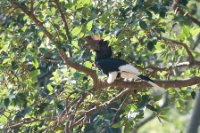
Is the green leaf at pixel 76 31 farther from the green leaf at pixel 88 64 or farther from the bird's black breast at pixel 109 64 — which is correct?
the bird's black breast at pixel 109 64

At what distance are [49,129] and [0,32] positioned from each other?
901 mm

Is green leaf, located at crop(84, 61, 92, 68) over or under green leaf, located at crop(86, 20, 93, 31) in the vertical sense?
under

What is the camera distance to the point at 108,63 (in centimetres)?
422

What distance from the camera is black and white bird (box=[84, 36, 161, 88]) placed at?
4.09 metres

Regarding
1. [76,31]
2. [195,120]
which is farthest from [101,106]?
[195,120]

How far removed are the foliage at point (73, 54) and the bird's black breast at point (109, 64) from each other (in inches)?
2.7

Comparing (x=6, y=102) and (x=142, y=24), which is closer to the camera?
(x=142, y=24)

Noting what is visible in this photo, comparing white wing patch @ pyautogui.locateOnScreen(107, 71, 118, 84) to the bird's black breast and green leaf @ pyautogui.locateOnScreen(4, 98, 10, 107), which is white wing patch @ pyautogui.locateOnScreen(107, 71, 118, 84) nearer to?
the bird's black breast

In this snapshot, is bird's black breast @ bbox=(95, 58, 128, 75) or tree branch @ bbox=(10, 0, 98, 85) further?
bird's black breast @ bbox=(95, 58, 128, 75)

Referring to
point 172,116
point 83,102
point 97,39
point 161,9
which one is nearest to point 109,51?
point 97,39

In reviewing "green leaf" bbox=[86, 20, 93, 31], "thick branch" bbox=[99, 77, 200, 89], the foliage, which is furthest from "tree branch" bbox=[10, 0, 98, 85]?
"green leaf" bbox=[86, 20, 93, 31]

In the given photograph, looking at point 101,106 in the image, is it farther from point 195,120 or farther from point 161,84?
point 195,120

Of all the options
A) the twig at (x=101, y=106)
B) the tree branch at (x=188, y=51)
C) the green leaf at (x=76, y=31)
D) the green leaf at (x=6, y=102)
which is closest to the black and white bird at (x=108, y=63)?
the twig at (x=101, y=106)

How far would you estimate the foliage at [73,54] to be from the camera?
3832mm
